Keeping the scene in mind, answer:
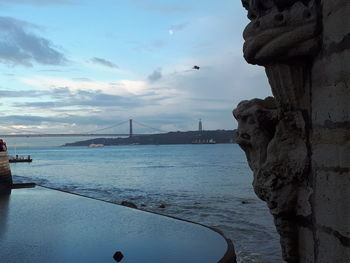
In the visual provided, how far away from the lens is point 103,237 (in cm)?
866

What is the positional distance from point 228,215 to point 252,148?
16.2 m

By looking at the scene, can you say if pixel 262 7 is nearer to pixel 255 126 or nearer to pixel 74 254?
pixel 255 126

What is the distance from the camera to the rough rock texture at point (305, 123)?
1752 millimetres

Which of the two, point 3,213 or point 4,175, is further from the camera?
point 4,175

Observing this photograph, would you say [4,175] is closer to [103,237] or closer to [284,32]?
[103,237]

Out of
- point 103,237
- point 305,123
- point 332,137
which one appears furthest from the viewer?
point 103,237

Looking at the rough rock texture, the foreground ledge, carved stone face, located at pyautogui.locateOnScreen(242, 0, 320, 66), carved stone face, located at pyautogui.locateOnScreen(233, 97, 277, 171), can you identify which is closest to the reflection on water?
the foreground ledge

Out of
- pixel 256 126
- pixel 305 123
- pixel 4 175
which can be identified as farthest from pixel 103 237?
pixel 4 175

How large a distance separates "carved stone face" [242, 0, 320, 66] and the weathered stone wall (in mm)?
58

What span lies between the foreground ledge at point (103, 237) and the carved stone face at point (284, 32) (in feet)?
16.8

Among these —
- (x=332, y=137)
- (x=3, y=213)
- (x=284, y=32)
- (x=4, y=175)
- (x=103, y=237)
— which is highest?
(x=284, y=32)

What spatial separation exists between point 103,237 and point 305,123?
7422mm

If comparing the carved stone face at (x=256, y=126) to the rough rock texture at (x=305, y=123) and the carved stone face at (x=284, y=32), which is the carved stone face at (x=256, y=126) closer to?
the rough rock texture at (x=305, y=123)

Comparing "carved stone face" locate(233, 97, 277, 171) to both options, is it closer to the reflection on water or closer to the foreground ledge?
the foreground ledge
